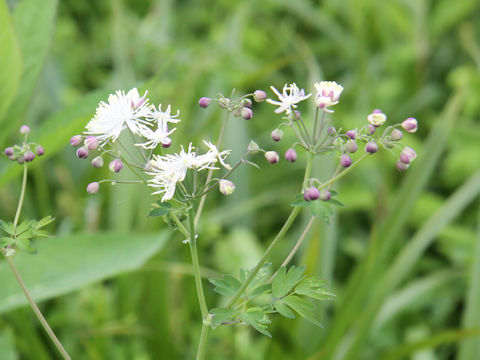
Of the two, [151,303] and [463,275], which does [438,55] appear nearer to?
[463,275]

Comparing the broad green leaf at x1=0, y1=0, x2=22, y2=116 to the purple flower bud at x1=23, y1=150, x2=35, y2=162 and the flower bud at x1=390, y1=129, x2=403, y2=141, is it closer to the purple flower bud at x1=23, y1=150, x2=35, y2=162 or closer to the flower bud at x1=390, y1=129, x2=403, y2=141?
the purple flower bud at x1=23, y1=150, x2=35, y2=162

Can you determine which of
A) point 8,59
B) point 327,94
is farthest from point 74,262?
point 327,94

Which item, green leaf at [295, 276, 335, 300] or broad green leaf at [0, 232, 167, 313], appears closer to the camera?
green leaf at [295, 276, 335, 300]

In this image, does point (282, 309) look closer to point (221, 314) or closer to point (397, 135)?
point (221, 314)

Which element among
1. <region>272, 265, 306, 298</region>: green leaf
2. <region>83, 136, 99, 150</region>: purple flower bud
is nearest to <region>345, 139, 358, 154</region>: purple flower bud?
<region>272, 265, 306, 298</region>: green leaf

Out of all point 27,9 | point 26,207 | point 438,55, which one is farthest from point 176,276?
point 438,55

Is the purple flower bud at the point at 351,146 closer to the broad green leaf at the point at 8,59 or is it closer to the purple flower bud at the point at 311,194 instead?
the purple flower bud at the point at 311,194
